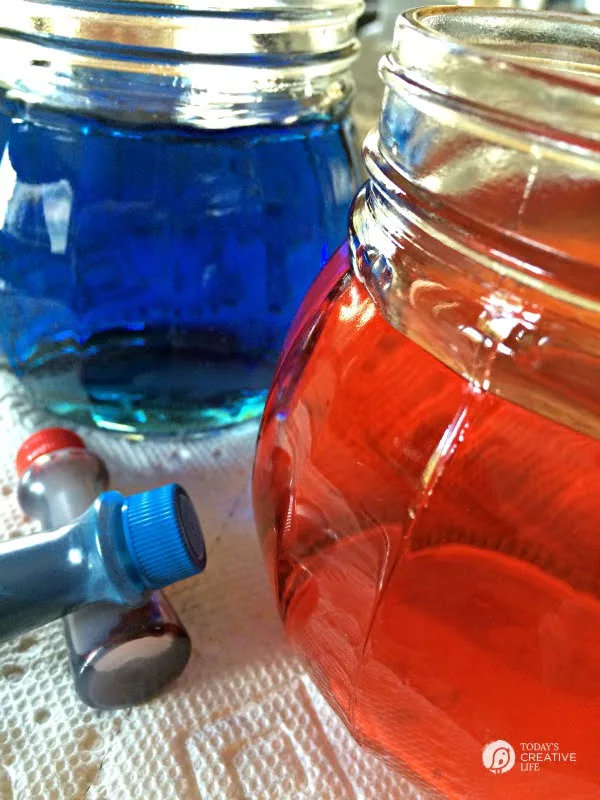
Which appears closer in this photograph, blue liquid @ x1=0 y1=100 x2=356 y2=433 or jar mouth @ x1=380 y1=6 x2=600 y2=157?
jar mouth @ x1=380 y1=6 x2=600 y2=157

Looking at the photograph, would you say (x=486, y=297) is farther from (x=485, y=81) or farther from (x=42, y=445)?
(x=42, y=445)

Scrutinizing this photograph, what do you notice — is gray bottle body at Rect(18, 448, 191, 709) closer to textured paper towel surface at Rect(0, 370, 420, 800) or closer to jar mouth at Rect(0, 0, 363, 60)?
textured paper towel surface at Rect(0, 370, 420, 800)

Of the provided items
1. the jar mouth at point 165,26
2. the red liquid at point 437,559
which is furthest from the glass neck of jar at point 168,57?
the red liquid at point 437,559

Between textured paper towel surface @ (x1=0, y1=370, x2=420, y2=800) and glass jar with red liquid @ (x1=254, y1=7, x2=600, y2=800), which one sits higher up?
glass jar with red liquid @ (x1=254, y1=7, x2=600, y2=800)

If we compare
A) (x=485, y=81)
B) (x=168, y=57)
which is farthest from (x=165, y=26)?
(x=485, y=81)

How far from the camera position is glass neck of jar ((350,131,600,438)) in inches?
6.4

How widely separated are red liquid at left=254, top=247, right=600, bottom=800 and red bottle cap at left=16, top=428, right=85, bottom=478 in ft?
0.36

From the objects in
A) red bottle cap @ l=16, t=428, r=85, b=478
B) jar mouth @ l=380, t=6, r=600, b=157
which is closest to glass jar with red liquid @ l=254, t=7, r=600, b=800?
jar mouth @ l=380, t=6, r=600, b=157

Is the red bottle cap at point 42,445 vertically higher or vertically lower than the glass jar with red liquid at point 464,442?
lower

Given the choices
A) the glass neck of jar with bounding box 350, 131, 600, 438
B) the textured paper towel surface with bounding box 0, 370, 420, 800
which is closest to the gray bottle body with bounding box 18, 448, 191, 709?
the textured paper towel surface with bounding box 0, 370, 420, 800

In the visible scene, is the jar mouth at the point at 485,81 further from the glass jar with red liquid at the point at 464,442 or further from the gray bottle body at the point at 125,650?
the gray bottle body at the point at 125,650

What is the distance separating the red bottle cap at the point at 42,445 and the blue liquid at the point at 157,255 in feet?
0.09

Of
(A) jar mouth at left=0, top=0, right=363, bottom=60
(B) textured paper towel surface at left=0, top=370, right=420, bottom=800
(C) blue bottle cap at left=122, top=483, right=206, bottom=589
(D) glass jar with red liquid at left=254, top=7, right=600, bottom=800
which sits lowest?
(B) textured paper towel surface at left=0, top=370, right=420, bottom=800

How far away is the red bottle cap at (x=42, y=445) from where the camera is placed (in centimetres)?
29
